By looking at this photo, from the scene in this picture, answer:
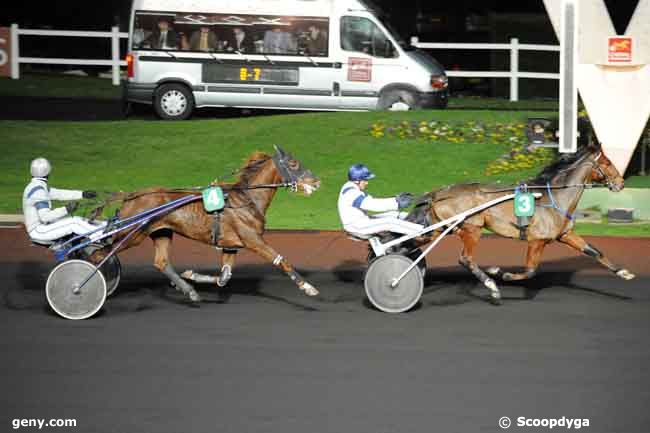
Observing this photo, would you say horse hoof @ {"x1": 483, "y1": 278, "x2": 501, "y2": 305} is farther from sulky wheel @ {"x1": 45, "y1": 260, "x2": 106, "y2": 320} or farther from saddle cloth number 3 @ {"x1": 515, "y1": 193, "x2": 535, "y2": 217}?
sulky wheel @ {"x1": 45, "y1": 260, "x2": 106, "y2": 320}

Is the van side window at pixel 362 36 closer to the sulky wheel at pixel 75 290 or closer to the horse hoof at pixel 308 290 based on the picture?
the horse hoof at pixel 308 290

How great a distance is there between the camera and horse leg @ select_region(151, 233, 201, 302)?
11.9 meters

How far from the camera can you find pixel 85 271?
35.9 feet

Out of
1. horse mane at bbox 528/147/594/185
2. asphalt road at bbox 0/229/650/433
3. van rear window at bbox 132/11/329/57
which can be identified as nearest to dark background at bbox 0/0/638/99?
van rear window at bbox 132/11/329/57

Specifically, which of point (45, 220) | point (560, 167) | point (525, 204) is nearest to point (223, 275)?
point (45, 220)

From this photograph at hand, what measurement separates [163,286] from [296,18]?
10.8m

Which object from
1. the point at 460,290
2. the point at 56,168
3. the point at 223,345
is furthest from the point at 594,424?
the point at 56,168

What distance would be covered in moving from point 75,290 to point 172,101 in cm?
1232

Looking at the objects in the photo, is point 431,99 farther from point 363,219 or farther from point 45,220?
point 45,220

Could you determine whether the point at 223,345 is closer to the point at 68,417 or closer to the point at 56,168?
the point at 68,417

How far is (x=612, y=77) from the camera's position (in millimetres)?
17844

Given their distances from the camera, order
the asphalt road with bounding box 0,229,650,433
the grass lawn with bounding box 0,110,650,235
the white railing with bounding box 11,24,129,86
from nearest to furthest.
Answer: the asphalt road with bounding box 0,229,650,433
the grass lawn with bounding box 0,110,650,235
the white railing with bounding box 11,24,129,86

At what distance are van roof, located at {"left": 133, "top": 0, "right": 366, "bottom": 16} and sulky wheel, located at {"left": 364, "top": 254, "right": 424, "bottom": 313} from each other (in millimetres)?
12087

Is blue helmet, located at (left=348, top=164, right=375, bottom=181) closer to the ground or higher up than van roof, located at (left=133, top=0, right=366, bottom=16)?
closer to the ground
